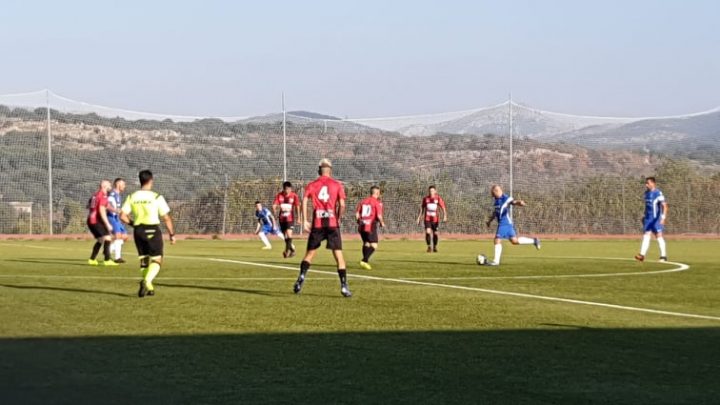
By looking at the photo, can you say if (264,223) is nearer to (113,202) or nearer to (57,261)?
(113,202)

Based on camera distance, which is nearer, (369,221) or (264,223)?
(369,221)

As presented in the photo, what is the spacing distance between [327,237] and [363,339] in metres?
5.41

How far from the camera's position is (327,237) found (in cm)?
1612

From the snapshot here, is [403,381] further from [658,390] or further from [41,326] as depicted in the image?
[41,326]

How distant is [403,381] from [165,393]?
1.76 meters

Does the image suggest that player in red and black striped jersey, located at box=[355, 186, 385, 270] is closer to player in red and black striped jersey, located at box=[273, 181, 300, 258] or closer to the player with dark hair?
player in red and black striped jersey, located at box=[273, 181, 300, 258]

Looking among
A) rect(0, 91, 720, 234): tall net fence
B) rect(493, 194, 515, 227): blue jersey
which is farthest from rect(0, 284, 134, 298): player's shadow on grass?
rect(0, 91, 720, 234): tall net fence

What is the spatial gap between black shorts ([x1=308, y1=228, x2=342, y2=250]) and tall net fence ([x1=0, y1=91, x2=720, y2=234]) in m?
31.6

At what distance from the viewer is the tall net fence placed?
156 feet

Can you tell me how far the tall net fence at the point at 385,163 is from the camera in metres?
47.7

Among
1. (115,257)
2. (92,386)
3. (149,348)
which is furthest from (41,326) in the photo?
(115,257)

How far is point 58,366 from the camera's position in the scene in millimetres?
9180

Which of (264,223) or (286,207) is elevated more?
(286,207)

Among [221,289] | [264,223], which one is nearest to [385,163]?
[264,223]
